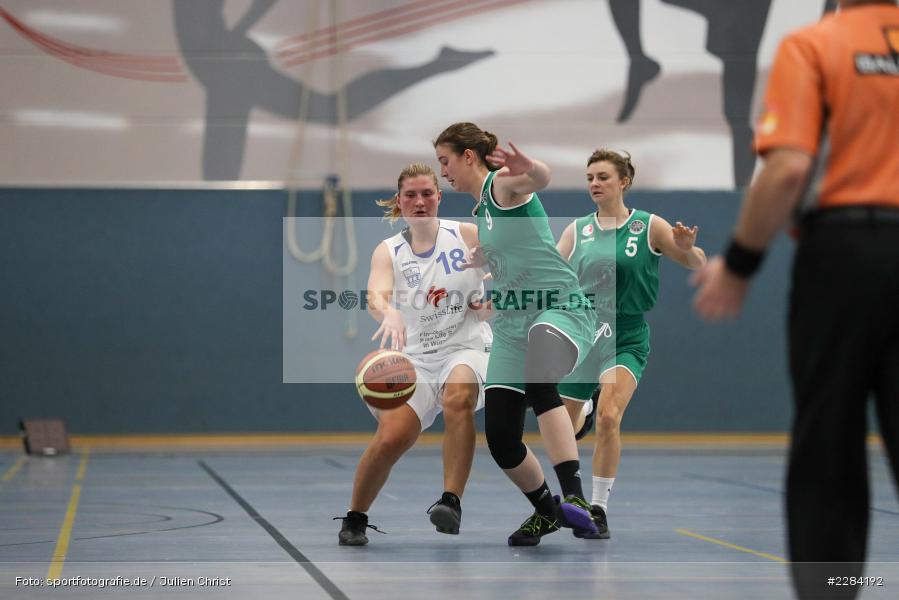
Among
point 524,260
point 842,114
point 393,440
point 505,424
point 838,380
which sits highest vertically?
point 842,114

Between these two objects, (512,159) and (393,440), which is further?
(393,440)

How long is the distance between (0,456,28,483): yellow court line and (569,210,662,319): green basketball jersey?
186 inches

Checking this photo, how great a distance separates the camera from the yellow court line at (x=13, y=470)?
850 centimetres

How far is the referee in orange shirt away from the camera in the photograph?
2.36 metres

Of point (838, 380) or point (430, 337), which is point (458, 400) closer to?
point (430, 337)

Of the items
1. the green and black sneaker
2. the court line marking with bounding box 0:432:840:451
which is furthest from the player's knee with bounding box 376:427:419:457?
the court line marking with bounding box 0:432:840:451

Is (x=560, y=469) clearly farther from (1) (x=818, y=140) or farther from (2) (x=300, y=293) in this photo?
(2) (x=300, y=293)

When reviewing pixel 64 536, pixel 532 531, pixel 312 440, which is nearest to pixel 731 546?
pixel 532 531

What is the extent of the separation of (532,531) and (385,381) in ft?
3.14

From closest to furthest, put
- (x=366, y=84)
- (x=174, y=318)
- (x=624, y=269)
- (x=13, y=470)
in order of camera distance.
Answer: (x=624, y=269) < (x=13, y=470) < (x=174, y=318) < (x=366, y=84)

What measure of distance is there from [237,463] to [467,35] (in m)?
5.34

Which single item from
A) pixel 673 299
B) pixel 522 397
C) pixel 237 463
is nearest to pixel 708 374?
pixel 673 299

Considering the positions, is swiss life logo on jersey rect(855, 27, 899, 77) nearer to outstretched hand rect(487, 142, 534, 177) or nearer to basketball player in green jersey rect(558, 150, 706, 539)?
outstretched hand rect(487, 142, 534, 177)

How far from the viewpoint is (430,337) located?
17.9 feet
